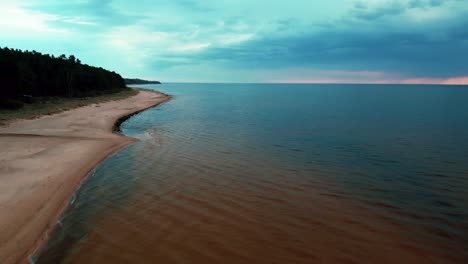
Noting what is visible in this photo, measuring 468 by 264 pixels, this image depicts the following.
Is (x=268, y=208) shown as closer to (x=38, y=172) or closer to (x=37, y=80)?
(x=38, y=172)

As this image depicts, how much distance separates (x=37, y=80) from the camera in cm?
6091

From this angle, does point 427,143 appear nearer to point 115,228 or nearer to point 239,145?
point 239,145

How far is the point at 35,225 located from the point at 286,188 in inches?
403

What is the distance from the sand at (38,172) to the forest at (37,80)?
2155 centimetres

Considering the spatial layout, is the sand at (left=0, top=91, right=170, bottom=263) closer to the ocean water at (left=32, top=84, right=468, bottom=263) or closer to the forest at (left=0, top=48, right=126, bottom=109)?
the ocean water at (left=32, top=84, right=468, bottom=263)

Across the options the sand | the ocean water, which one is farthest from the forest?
the ocean water

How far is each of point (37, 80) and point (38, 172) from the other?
5869cm

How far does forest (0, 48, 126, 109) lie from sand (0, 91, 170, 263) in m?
21.6

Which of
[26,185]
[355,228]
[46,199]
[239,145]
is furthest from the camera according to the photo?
[239,145]

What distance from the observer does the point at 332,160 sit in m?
19.2

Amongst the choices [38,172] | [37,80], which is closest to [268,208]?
[38,172]

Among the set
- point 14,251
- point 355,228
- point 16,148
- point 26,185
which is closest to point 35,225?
point 14,251

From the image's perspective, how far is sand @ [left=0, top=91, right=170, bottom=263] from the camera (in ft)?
29.3

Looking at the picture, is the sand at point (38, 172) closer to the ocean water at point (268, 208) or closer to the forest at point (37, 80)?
the ocean water at point (268, 208)
